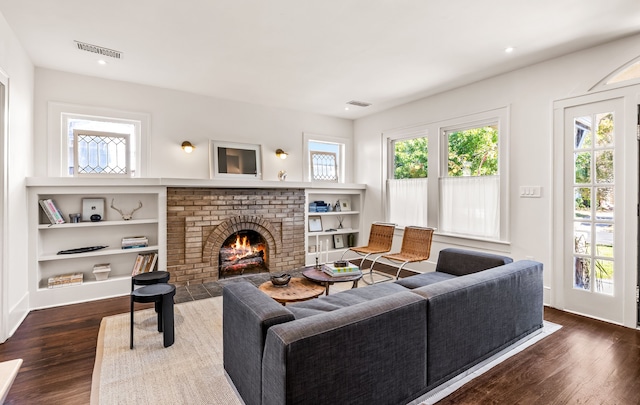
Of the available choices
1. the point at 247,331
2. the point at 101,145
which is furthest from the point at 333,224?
the point at 247,331

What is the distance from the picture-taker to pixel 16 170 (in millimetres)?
3141

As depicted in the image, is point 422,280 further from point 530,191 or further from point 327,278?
point 530,191

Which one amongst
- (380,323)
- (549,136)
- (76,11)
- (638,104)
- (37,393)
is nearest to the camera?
(380,323)

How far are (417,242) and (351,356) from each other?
3.23 meters

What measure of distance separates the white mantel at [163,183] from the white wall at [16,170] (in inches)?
8.9

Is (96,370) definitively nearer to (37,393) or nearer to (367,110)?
(37,393)

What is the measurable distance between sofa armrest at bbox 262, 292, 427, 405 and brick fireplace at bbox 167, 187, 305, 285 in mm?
3270

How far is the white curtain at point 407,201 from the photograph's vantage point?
5.19 metres

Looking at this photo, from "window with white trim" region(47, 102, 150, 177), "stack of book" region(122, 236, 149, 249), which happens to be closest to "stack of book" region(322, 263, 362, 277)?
"stack of book" region(122, 236, 149, 249)

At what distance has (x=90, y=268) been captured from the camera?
4.08 meters

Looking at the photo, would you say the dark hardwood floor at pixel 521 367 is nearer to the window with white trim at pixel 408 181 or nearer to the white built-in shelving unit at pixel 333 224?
the window with white trim at pixel 408 181

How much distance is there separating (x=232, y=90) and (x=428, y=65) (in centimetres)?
268

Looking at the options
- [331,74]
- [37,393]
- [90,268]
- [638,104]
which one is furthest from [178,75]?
[638,104]

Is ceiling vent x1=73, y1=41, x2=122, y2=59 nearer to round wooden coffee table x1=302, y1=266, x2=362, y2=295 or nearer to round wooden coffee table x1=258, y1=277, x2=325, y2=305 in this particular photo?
round wooden coffee table x1=258, y1=277, x2=325, y2=305
